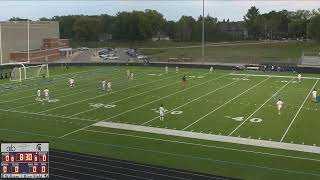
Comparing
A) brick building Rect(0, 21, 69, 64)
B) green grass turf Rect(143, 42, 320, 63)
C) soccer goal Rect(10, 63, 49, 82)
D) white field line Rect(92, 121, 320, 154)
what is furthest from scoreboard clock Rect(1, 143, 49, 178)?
green grass turf Rect(143, 42, 320, 63)

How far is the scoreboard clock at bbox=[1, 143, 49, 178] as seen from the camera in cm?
1350

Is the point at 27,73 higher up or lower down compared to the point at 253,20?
lower down

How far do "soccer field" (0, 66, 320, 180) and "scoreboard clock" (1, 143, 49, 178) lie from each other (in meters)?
7.43

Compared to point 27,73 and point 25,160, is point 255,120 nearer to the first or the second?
point 25,160

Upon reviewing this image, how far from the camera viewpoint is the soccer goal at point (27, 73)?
165 feet

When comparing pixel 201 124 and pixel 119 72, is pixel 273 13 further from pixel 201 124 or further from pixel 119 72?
pixel 201 124

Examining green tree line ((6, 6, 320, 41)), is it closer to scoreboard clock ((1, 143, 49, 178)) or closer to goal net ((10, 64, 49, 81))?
goal net ((10, 64, 49, 81))

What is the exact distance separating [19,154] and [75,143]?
10.2 metres

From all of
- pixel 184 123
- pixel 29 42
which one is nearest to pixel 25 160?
pixel 184 123

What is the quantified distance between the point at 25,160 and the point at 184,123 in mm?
15168

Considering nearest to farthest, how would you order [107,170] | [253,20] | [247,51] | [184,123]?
[107,170] < [184,123] < [247,51] < [253,20]

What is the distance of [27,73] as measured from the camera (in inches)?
2074

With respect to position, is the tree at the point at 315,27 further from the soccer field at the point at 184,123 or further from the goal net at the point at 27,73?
the goal net at the point at 27,73

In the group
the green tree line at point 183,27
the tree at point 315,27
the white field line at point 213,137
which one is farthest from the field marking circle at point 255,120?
the green tree line at point 183,27
